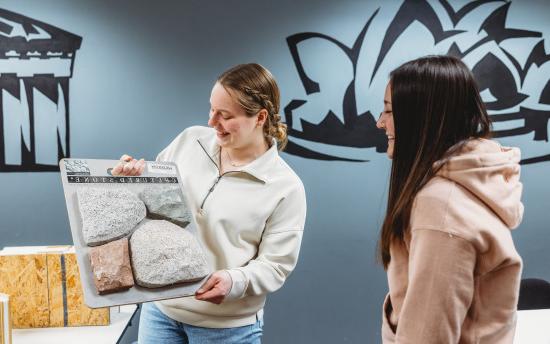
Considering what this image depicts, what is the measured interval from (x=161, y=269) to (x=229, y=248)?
227 millimetres

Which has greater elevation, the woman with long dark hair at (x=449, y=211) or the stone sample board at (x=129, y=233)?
the woman with long dark hair at (x=449, y=211)

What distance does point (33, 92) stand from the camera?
2.40m

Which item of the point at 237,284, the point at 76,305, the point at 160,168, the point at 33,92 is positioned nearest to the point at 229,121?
the point at 160,168

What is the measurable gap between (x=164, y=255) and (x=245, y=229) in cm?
25

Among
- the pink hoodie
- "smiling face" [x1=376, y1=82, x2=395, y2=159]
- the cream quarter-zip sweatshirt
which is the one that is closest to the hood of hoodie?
the pink hoodie

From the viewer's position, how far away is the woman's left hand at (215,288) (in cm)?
120

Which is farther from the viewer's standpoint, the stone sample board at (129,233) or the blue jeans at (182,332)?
the blue jeans at (182,332)

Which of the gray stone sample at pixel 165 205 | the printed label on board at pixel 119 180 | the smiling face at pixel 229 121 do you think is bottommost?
the gray stone sample at pixel 165 205

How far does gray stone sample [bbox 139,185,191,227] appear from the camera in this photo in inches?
50.5

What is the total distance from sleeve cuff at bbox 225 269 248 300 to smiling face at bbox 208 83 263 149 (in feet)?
1.25

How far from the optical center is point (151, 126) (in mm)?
2516

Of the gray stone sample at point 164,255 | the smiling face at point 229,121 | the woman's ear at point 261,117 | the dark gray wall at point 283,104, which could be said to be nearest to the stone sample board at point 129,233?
the gray stone sample at point 164,255

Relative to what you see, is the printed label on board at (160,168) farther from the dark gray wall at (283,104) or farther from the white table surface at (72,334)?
the dark gray wall at (283,104)

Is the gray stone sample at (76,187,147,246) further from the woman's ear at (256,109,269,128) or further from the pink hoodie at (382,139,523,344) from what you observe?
the pink hoodie at (382,139,523,344)
